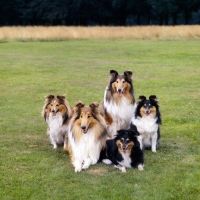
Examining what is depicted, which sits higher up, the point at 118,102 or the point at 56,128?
the point at 118,102

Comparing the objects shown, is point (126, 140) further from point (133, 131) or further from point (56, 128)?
point (56, 128)

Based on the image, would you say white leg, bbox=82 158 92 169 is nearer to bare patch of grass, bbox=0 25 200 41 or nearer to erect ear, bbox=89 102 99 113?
erect ear, bbox=89 102 99 113

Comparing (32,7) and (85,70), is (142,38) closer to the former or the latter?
(85,70)

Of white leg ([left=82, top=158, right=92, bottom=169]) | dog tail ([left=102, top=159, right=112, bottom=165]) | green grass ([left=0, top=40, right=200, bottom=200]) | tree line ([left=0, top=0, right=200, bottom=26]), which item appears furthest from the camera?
tree line ([left=0, top=0, right=200, bottom=26])

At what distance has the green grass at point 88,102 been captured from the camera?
5.32m

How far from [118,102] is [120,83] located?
38cm

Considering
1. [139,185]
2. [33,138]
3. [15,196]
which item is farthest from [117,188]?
[33,138]

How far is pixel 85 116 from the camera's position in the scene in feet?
19.7

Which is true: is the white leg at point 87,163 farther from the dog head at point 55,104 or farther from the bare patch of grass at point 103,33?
the bare patch of grass at point 103,33

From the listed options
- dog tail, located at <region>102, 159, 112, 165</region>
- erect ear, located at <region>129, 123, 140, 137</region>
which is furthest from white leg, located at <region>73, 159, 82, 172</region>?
erect ear, located at <region>129, 123, 140, 137</region>

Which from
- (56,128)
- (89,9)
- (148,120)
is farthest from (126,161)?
(89,9)

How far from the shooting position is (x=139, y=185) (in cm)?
541

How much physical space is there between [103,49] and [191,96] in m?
14.2

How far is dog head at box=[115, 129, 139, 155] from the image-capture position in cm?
583
